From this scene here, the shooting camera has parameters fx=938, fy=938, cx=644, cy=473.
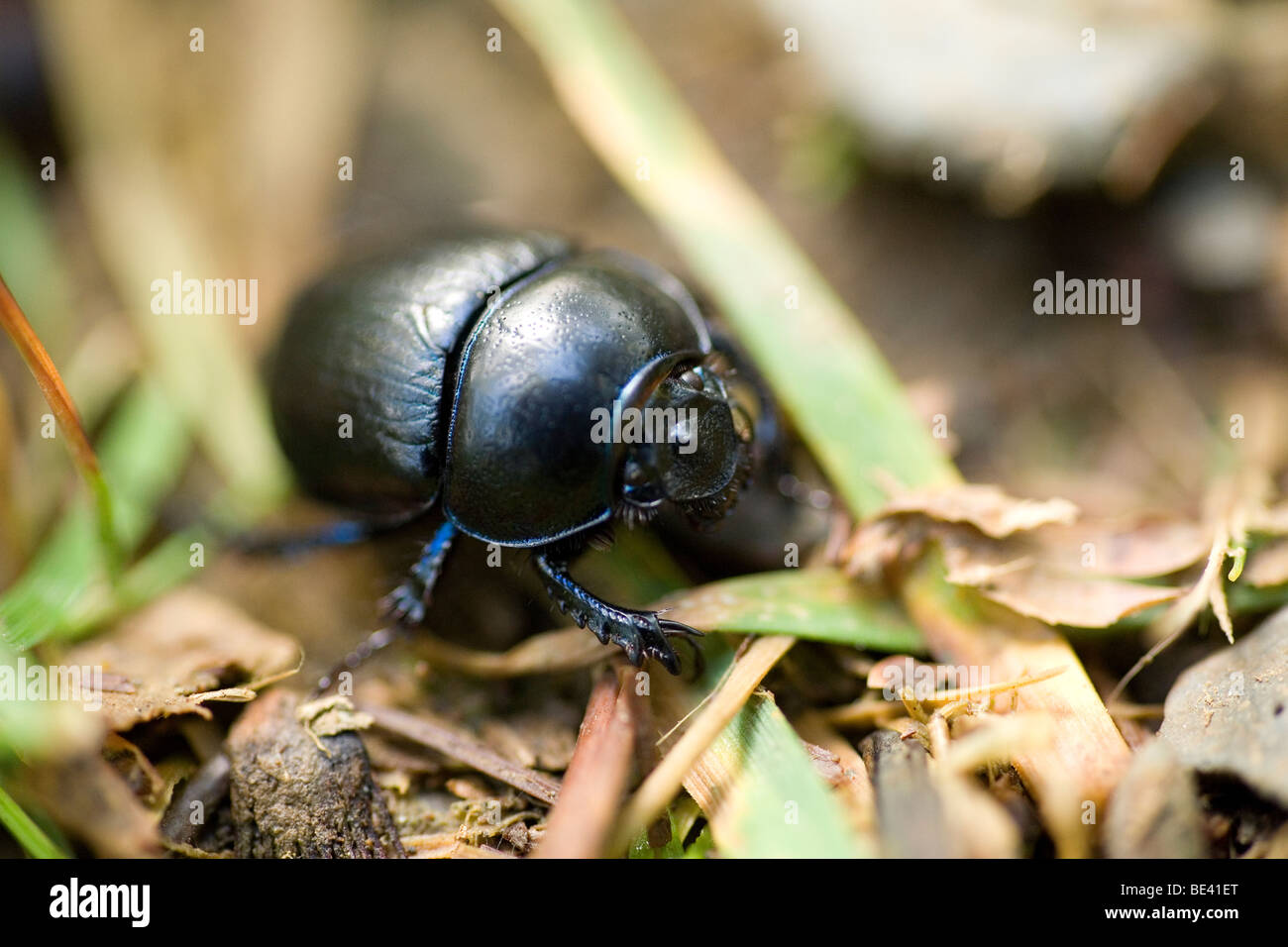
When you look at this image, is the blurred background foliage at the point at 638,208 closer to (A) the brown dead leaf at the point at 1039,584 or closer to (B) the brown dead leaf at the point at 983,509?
(B) the brown dead leaf at the point at 983,509

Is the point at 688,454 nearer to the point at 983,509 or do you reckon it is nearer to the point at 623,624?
the point at 623,624

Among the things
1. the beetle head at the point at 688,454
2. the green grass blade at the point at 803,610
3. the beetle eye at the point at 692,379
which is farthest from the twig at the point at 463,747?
the beetle eye at the point at 692,379

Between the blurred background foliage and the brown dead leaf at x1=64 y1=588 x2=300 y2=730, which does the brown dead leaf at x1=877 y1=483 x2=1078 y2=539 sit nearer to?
the blurred background foliage

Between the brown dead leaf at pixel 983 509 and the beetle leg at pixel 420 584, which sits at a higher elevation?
the brown dead leaf at pixel 983 509

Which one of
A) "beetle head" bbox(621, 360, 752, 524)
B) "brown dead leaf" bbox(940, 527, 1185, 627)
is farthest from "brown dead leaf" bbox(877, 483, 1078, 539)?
"beetle head" bbox(621, 360, 752, 524)

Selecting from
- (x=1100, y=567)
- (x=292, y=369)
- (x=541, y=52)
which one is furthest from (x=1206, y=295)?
(x=292, y=369)

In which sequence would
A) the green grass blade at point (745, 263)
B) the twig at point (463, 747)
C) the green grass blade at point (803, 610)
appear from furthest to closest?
the green grass blade at point (745, 263) < the green grass blade at point (803, 610) < the twig at point (463, 747)

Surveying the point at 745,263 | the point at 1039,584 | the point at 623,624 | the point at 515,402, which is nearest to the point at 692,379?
the point at 515,402
